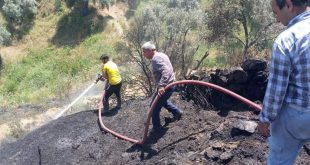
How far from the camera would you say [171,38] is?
661 inches

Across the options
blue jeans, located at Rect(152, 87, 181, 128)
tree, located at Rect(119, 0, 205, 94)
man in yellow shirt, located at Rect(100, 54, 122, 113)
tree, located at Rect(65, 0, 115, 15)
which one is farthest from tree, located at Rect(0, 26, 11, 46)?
blue jeans, located at Rect(152, 87, 181, 128)

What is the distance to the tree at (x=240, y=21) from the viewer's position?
19.3m

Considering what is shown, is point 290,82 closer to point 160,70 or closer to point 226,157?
point 226,157

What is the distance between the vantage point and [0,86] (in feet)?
84.0

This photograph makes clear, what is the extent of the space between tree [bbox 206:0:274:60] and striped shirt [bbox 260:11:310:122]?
15.4 meters

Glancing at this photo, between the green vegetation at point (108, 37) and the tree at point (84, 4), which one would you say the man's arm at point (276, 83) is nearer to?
the green vegetation at point (108, 37)

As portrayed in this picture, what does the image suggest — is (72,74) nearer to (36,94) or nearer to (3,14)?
(36,94)

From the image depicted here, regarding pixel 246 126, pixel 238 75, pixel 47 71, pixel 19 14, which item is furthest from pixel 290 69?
pixel 19 14

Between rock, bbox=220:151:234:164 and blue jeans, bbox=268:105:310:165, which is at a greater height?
blue jeans, bbox=268:105:310:165

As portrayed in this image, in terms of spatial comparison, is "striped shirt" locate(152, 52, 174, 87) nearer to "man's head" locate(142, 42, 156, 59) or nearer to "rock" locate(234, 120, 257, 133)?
"man's head" locate(142, 42, 156, 59)

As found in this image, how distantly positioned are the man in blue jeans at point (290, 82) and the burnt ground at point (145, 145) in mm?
2692

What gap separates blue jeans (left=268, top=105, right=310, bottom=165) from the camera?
140 inches

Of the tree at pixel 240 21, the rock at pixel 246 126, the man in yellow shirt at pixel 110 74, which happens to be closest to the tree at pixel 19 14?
the tree at pixel 240 21

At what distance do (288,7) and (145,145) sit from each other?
5.42 metres
